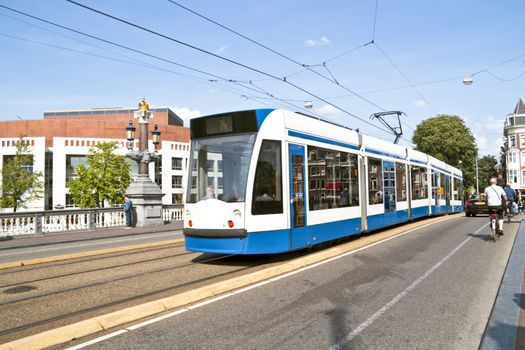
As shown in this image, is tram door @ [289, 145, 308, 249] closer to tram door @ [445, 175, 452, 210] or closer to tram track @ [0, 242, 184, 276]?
tram track @ [0, 242, 184, 276]

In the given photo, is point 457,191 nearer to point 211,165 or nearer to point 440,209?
point 440,209

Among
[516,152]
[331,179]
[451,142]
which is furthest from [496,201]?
[516,152]

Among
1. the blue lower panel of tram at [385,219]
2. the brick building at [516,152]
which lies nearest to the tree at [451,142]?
the brick building at [516,152]

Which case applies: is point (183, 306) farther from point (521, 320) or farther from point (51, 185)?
point (51, 185)

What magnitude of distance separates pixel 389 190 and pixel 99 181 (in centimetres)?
4089

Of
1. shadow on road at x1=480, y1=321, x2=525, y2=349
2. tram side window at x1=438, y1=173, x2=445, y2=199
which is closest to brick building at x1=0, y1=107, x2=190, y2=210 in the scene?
tram side window at x1=438, y1=173, x2=445, y2=199

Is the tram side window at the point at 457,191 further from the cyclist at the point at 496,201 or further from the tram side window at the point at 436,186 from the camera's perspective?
the cyclist at the point at 496,201

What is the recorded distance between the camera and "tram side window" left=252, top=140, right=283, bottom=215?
7.86 meters

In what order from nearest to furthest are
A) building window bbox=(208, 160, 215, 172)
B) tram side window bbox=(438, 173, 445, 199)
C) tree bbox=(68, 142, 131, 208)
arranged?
building window bbox=(208, 160, 215, 172)
tram side window bbox=(438, 173, 445, 199)
tree bbox=(68, 142, 131, 208)

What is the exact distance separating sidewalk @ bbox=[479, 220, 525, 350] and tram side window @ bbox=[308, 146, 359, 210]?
389cm

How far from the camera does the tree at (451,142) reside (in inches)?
2170

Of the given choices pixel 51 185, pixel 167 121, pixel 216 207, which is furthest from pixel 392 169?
pixel 167 121

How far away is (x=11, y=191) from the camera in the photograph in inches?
1716

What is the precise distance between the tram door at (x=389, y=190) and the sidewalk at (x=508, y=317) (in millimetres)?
6970
